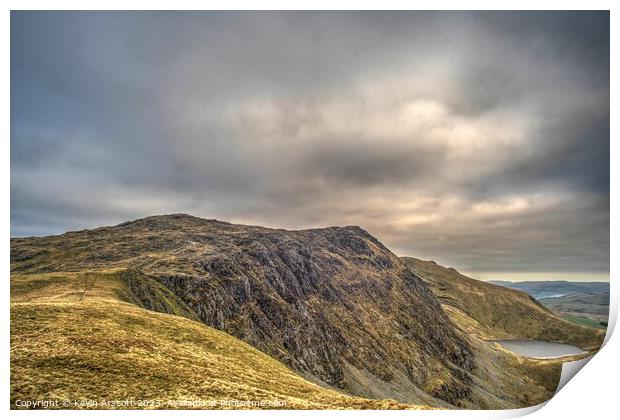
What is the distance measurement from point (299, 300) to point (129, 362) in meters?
96.1

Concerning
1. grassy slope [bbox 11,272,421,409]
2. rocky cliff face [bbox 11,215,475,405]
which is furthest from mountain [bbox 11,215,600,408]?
grassy slope [bbox 11,272,421,409]

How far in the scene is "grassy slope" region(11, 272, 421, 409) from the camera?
26000mm

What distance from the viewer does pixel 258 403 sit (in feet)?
90.6

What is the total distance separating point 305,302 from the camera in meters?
126

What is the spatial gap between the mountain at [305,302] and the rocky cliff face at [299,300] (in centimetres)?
45

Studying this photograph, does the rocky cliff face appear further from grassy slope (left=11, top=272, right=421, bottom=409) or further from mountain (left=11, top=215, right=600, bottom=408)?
grassy slope (left=11, top=272, right=421, bottom=409)

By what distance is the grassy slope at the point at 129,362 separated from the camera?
85.3 feet

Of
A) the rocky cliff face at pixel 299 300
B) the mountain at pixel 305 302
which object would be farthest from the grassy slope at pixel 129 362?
the rocky cliff face at pixel 299 300

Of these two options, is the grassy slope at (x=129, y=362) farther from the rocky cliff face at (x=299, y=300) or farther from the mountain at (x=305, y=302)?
the rocky cliff face at (x=299, y=300)

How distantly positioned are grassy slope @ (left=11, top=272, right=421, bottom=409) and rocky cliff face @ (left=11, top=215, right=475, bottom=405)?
43426mm

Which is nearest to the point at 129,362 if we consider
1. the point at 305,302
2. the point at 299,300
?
the point at 299,300

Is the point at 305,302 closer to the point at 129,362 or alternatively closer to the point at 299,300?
the point at 299,300
